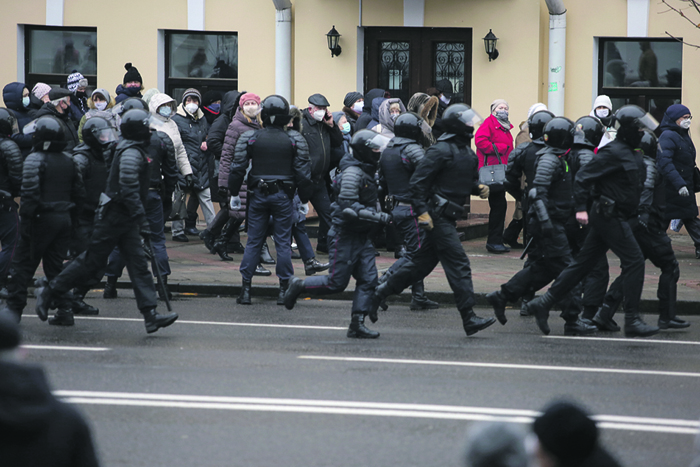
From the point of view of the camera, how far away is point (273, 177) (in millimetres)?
10305

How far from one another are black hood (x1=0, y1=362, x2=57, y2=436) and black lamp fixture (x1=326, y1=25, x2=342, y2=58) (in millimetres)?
15619

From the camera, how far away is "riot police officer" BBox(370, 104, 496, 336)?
8578 mm

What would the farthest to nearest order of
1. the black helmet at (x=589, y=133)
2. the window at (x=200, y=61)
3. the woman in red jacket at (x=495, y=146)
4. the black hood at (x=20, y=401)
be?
the window at (x=200, y=61), the woman in red jacket at (x=495, y=146), the black helmet at (x=589, y=133), the black hood at (x=20, y=401)

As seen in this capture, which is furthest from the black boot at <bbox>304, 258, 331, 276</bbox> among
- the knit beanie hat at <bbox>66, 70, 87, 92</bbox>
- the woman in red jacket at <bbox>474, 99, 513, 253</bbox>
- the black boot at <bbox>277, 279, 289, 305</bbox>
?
the knit beanie hat at <bbox>66, 70, 87, 92</bbox>

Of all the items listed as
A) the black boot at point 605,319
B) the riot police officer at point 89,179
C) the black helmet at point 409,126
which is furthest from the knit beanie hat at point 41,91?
the black boot at point 605,319

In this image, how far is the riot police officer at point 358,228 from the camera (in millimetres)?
8547

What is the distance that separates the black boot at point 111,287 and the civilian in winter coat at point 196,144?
3640mm

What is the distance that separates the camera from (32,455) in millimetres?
2723

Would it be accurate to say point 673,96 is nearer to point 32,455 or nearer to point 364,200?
point 364,200

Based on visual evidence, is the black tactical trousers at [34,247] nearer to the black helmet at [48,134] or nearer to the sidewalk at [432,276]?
the black helmet at [48,134]

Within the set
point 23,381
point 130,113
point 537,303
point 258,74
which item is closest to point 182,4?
point 258,74

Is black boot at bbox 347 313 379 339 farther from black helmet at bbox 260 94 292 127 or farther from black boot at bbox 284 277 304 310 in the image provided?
black helmet at bbox 260 94 292 127

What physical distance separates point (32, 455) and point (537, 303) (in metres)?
6.59

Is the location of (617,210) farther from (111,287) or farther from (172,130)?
(172,130)
